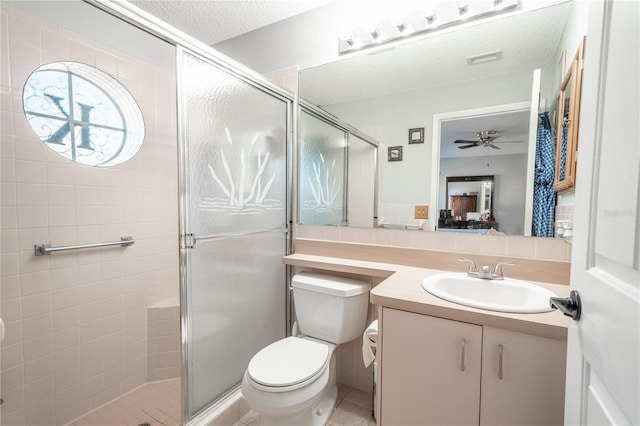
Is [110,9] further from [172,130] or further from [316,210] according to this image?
[316,210]

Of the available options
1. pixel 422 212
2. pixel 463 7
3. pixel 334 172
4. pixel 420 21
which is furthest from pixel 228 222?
pixel 463 7

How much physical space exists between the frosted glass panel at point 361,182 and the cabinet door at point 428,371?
778 mm

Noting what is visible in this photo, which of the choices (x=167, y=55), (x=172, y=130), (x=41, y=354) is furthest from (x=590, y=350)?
(x=167, y=55)

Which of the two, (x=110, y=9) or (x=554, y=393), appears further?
(x=110, y=9)

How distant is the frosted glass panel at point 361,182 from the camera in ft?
5.63

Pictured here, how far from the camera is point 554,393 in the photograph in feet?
2.72

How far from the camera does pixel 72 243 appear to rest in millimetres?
1598

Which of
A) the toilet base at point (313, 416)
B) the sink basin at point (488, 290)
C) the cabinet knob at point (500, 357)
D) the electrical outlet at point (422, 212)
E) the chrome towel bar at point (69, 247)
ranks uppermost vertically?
the electrical outlet at point (422, 212)

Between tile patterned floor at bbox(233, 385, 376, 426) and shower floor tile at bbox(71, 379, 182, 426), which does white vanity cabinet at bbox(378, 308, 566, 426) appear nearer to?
tile patterned floor at bbox(233, 385, 376, 426)

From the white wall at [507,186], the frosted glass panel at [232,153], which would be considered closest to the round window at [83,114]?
the frosted glass panel at [232,153]

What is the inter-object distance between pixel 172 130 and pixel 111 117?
378mm

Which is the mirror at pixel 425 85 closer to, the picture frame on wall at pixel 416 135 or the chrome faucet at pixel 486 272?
the picture frame on wall at pixel 416 135

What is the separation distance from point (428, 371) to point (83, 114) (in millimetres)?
2339

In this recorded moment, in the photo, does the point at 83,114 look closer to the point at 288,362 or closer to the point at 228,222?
the point at 228,222
